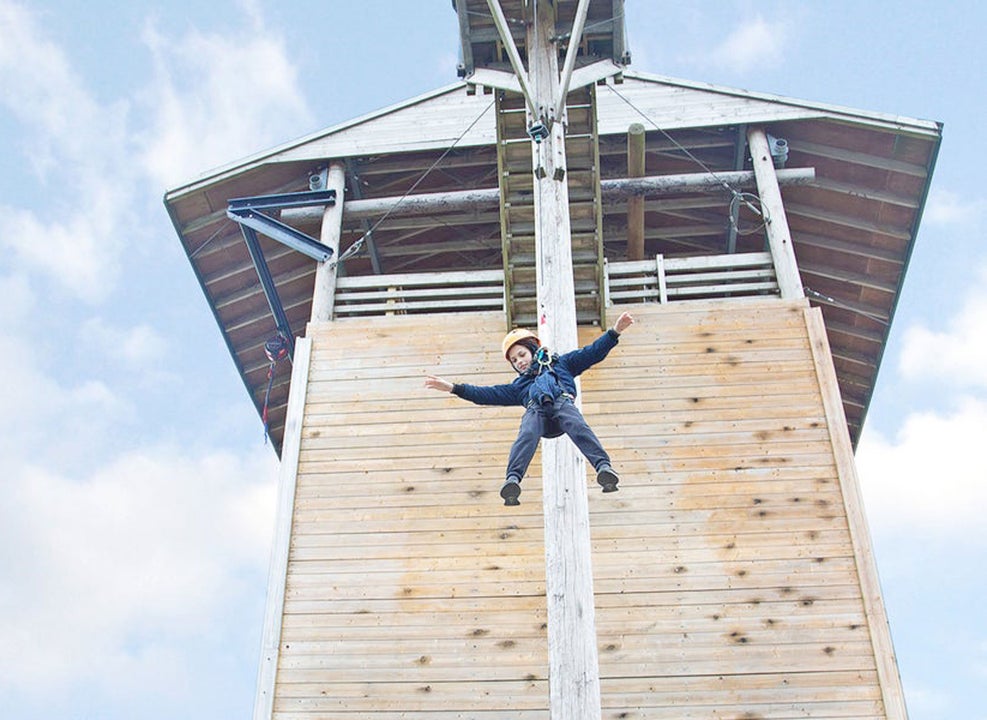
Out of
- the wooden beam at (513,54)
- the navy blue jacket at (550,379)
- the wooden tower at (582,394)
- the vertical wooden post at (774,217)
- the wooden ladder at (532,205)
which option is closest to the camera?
the navy blue jacket at (550,379)

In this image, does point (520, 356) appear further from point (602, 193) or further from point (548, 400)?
point (602, 193)

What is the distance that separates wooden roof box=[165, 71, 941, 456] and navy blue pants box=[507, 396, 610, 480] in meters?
6.93

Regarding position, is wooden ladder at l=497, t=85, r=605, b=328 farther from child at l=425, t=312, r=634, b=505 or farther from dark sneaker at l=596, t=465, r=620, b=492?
dark sneaker at l=596, t=465, r=620, b=492

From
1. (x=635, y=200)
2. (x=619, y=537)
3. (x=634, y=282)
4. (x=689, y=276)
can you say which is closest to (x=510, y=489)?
(x=619, y=537)

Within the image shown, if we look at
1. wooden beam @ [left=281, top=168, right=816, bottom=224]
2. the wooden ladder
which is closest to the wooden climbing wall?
the wooden ladder

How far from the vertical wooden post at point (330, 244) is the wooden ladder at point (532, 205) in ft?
7.01

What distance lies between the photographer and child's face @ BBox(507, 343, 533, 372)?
614 centimetres

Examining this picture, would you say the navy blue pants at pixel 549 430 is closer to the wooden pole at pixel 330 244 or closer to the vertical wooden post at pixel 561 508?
the vertical wooden post at pixel 561 508

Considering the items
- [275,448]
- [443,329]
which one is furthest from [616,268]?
[275,448]

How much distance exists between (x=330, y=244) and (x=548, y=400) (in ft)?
21.8

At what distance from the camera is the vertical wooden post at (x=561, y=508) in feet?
15.5

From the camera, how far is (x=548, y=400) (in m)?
5.62

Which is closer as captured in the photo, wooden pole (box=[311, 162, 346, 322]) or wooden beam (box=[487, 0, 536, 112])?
wooden beam (box=[487, 0, 536, 112])

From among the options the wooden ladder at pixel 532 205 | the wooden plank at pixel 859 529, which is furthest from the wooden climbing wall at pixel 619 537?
the wooden ladder at pixel 532 205
